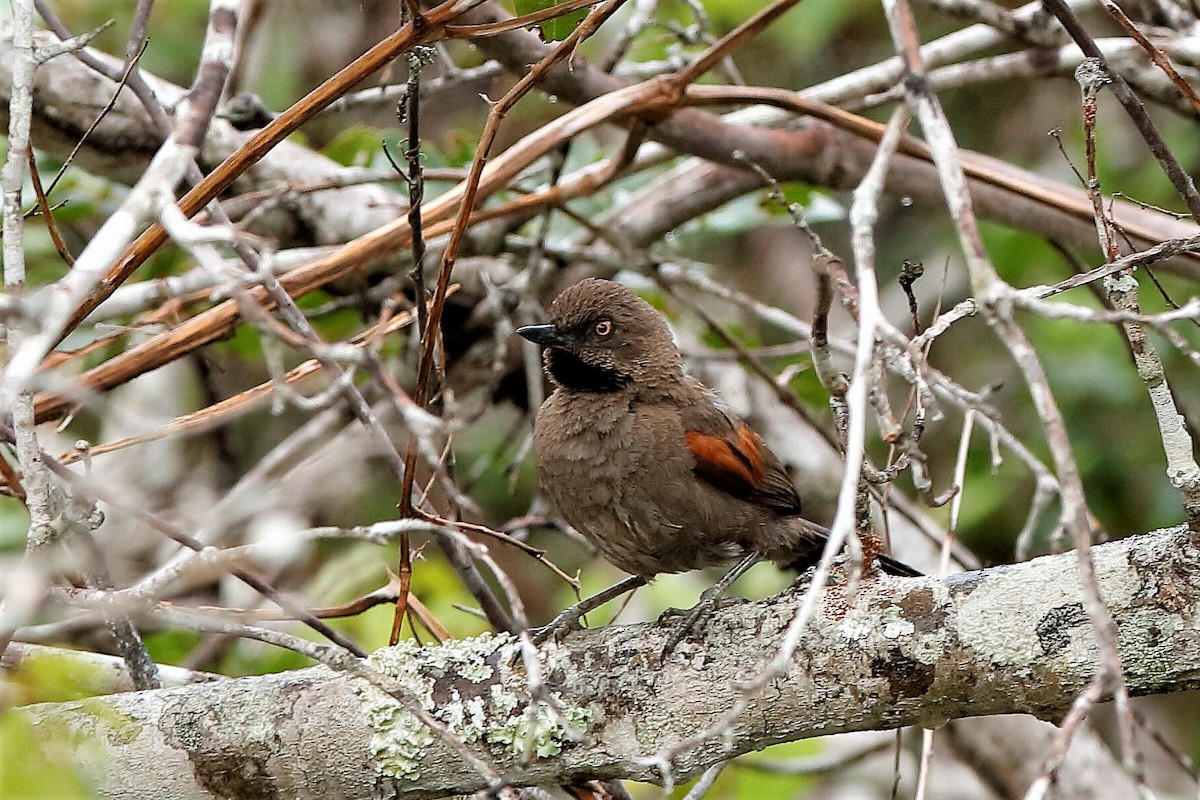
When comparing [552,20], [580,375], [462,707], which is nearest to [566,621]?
[462,707]

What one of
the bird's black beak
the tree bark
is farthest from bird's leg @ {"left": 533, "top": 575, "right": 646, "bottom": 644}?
the bird's black beak

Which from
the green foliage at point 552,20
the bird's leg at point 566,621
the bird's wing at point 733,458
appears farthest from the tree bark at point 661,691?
the green foliage at point 552,20

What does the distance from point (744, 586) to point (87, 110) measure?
348 cm

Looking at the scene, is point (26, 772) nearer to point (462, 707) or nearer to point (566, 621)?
point (462, 707)

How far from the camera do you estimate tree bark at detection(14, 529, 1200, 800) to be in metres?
2.19

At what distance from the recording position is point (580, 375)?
12.2 feet

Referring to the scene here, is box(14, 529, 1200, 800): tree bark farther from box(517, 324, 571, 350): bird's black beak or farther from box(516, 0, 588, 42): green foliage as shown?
box(516, 0, 588, 42): green foliage

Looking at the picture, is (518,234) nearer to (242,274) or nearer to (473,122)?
(473,122)

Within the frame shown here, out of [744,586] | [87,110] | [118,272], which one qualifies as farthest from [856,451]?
[744,586]

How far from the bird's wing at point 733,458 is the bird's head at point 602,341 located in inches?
7.7

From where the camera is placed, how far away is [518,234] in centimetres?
488

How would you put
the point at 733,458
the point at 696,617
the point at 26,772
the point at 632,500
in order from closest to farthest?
the point at 26,772
the point at 696,617
the point at 632,500
the point at 733,458

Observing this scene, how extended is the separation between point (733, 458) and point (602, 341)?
0.57 meters

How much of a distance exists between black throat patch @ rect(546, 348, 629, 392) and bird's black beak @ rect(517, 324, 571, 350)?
0.08 ft
